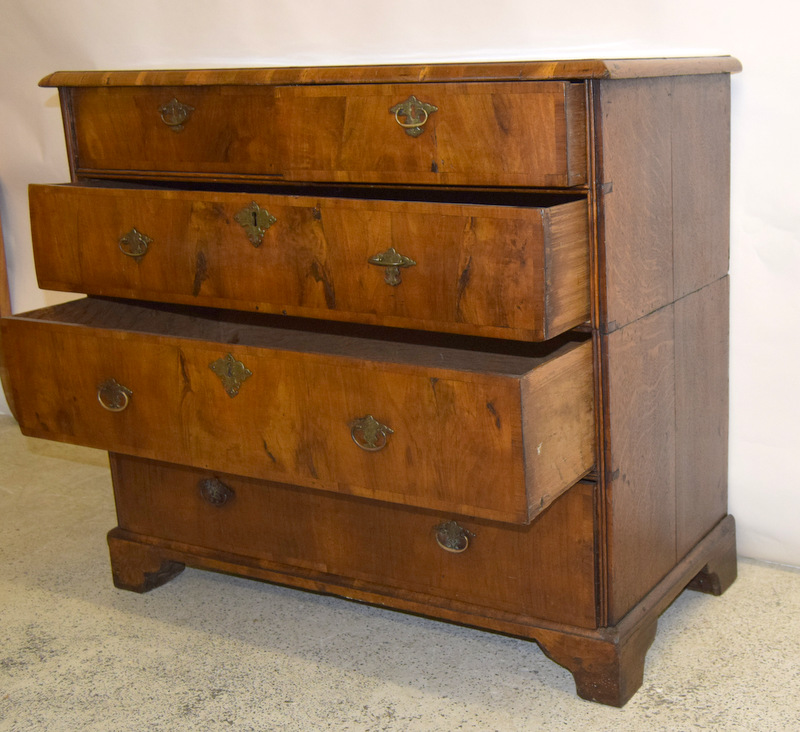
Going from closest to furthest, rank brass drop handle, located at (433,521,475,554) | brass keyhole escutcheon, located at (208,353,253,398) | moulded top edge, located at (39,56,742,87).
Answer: moulded top edge, located at (39,56,742,87) < brass keyhole escutcheon, located at (208,353,253,398) < brass drop handle, located at (433,521,475,554)

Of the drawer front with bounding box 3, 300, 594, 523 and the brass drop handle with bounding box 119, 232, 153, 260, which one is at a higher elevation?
the brass drop handle with bounding box 119, 232, 153, 260

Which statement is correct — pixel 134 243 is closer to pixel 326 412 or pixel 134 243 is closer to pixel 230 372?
pixel 230 372

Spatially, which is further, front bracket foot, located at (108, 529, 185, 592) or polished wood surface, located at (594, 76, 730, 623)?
front bracket foot, located at (108, 529, 185, 592)

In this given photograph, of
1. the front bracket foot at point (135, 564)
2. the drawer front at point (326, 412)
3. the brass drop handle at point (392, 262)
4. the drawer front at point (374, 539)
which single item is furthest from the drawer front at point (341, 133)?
the front bracket foot at point (135, 564)

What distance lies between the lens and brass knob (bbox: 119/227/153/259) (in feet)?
5.73

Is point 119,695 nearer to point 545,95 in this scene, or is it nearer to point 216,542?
point 216,542

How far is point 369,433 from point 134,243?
538mm

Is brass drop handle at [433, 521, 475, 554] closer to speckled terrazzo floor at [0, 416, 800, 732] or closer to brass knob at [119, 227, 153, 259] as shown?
speckled terrazzo floor at [0, 416, 800, 732]

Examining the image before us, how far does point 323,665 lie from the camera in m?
1.79

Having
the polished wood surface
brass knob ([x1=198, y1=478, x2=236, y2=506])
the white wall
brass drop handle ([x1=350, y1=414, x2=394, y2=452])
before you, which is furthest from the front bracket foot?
the white wall

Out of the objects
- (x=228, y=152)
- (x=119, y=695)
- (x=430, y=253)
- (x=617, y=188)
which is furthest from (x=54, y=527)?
(x=617, y=188)

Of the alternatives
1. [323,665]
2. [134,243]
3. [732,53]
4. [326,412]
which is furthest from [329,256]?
[732,53]

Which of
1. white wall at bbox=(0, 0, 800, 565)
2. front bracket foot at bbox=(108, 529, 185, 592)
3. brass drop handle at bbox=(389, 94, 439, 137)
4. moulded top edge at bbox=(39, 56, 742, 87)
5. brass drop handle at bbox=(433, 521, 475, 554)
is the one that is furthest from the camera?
front bracket foot at bbox=(108, 529, 185, 592)

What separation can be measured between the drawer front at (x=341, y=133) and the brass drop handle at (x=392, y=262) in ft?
0.39
